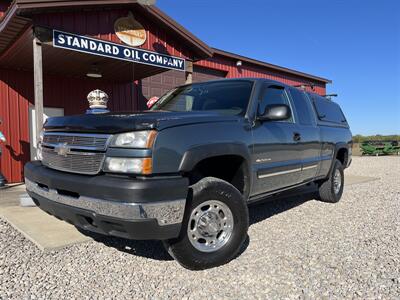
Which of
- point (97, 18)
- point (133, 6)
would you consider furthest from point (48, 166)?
point (133, 6)

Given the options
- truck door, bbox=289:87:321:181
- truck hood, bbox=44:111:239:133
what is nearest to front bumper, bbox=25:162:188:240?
truck hood, bbox=44:111:239:133

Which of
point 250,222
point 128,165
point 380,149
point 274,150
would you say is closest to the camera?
point 128,165

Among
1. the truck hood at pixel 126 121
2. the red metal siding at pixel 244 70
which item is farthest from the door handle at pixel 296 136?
the red metal siding at pixel 244 70

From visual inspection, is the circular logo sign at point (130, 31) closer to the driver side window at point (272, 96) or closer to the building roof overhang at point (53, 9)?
the building roof overhang at point (53, 9)

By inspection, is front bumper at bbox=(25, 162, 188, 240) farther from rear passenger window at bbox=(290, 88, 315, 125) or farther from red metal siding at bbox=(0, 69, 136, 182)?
red metal siding at bbox=(0, 69, 136, 182)

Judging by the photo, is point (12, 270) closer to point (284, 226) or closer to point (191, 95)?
point (191, 95)

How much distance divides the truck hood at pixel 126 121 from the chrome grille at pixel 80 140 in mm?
51

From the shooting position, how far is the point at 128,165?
9.11 feet

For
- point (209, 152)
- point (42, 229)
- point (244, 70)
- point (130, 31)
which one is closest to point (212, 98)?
point (209, 152)

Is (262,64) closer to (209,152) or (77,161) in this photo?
(209,152)

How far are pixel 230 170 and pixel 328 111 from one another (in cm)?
361

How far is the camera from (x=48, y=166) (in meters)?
3.52

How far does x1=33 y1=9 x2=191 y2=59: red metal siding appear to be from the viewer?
6426 millimetres

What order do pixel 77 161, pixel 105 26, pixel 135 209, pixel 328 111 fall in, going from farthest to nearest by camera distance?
pixel 105 26 → pixel 328 111 → pixel 77 161 → pixel 135 209
